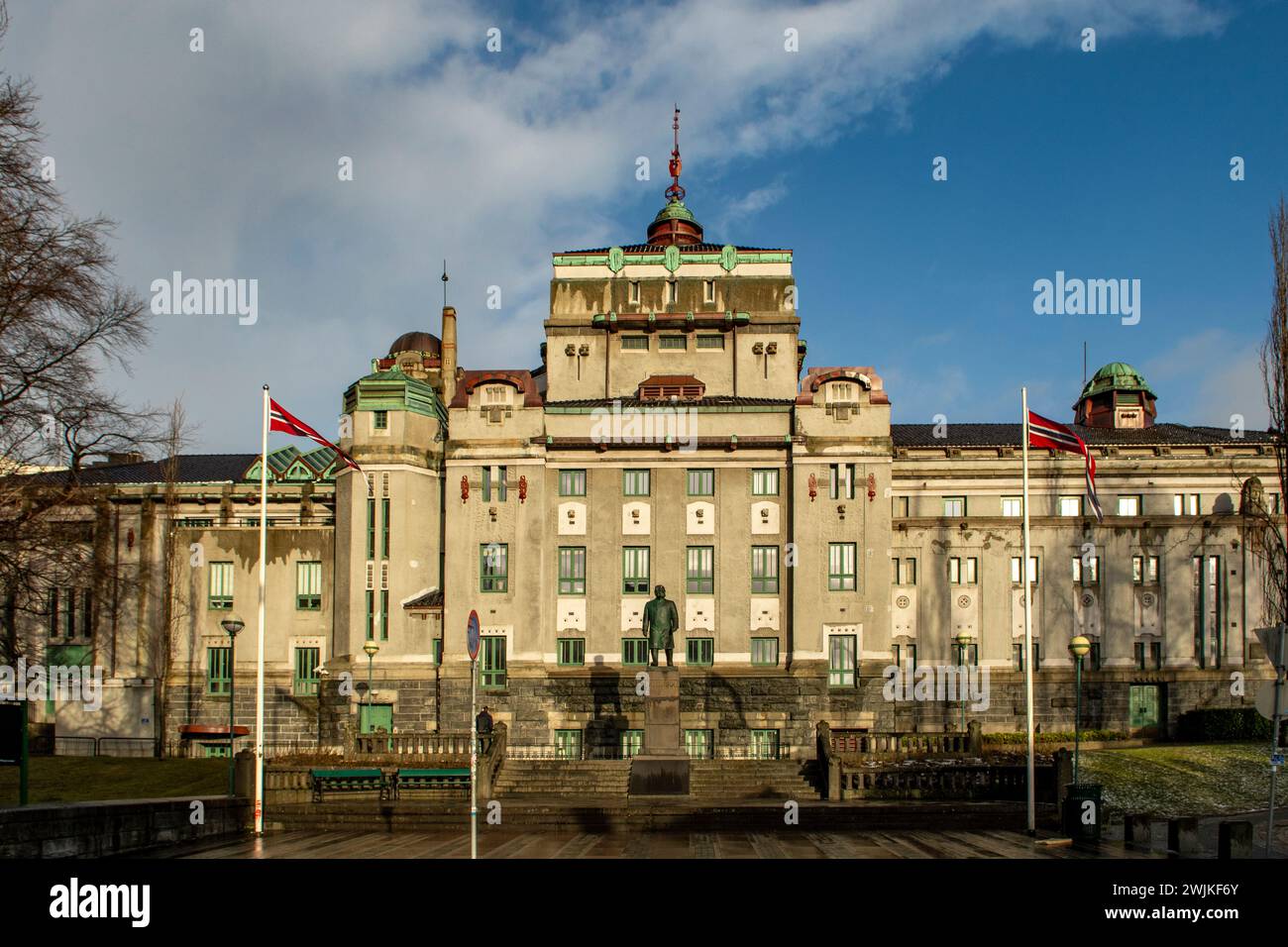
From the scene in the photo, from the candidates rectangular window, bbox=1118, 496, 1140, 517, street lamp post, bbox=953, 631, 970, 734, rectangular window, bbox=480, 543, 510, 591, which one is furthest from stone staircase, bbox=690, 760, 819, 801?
rectangular window, bbox=1118, 496, 1140, 517

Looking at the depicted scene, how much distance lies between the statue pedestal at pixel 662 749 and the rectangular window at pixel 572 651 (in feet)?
39.1

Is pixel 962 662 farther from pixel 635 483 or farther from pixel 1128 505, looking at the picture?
pixel 635 483

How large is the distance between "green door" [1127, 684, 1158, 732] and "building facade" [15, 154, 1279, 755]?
9 centimetres

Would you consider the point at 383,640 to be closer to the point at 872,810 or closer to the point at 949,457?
the point at 872,810

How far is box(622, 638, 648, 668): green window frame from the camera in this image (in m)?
46.6

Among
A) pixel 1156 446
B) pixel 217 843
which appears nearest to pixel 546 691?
pixel 217 843

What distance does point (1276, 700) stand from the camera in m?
17.7

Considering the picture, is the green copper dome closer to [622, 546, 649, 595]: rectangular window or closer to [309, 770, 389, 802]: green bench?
[622, 546, 649, 595]: rectangular window

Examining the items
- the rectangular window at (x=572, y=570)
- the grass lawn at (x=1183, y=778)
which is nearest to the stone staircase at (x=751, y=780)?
the grass lawn at (x=1183, y=778)

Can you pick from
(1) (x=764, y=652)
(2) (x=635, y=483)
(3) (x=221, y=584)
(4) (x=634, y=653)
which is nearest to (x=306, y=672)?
(3) (x=221, y=584)

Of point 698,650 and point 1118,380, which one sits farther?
point 1118,380

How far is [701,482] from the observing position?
47906 mm

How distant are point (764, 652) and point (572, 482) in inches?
426
